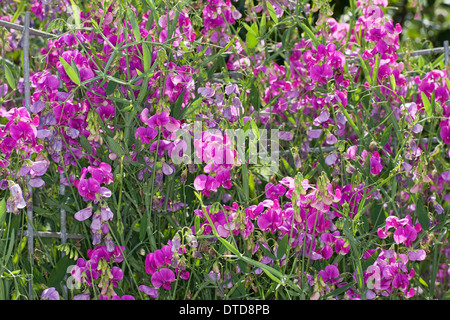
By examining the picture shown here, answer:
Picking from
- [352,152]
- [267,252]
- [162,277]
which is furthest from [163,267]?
[352,152]

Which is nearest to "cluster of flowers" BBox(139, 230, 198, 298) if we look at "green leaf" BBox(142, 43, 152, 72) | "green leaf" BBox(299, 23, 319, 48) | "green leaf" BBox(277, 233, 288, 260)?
"green leaf" BBox(277, 233, 288, 260)

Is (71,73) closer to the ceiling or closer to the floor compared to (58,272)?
closer to the ceiling

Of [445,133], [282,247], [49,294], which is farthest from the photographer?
[445,133]

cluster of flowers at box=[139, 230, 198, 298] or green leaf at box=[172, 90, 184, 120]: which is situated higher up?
green leaf at box=[172, 90, 184, 120]

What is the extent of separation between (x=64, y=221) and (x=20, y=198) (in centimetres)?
25

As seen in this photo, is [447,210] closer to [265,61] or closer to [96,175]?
[265,61]

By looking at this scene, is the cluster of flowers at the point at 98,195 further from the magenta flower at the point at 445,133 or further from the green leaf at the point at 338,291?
the magenta flower at the point at 445,133

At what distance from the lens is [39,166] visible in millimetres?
1653

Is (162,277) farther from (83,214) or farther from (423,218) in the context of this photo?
(423,218)

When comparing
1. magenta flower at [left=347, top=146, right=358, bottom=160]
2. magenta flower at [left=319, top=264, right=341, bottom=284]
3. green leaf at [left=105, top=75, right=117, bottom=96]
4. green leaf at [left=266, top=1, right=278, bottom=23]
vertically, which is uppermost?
green leaf at [left=266, top=1, right=278, bottom=23]

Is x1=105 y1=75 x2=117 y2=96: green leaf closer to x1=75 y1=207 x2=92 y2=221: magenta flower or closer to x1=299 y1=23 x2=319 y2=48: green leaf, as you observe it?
x1=75 y1=207 x2=92 y2=221: magenta flower

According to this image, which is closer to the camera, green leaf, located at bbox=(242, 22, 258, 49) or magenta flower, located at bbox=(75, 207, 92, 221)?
magenta flower, located at bbox=(75, 207, 92, 221)

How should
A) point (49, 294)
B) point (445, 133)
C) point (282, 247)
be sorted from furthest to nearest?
point (445, 133) → point (49, 294) → point (282, 247)

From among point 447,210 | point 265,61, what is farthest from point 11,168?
point 447,210
